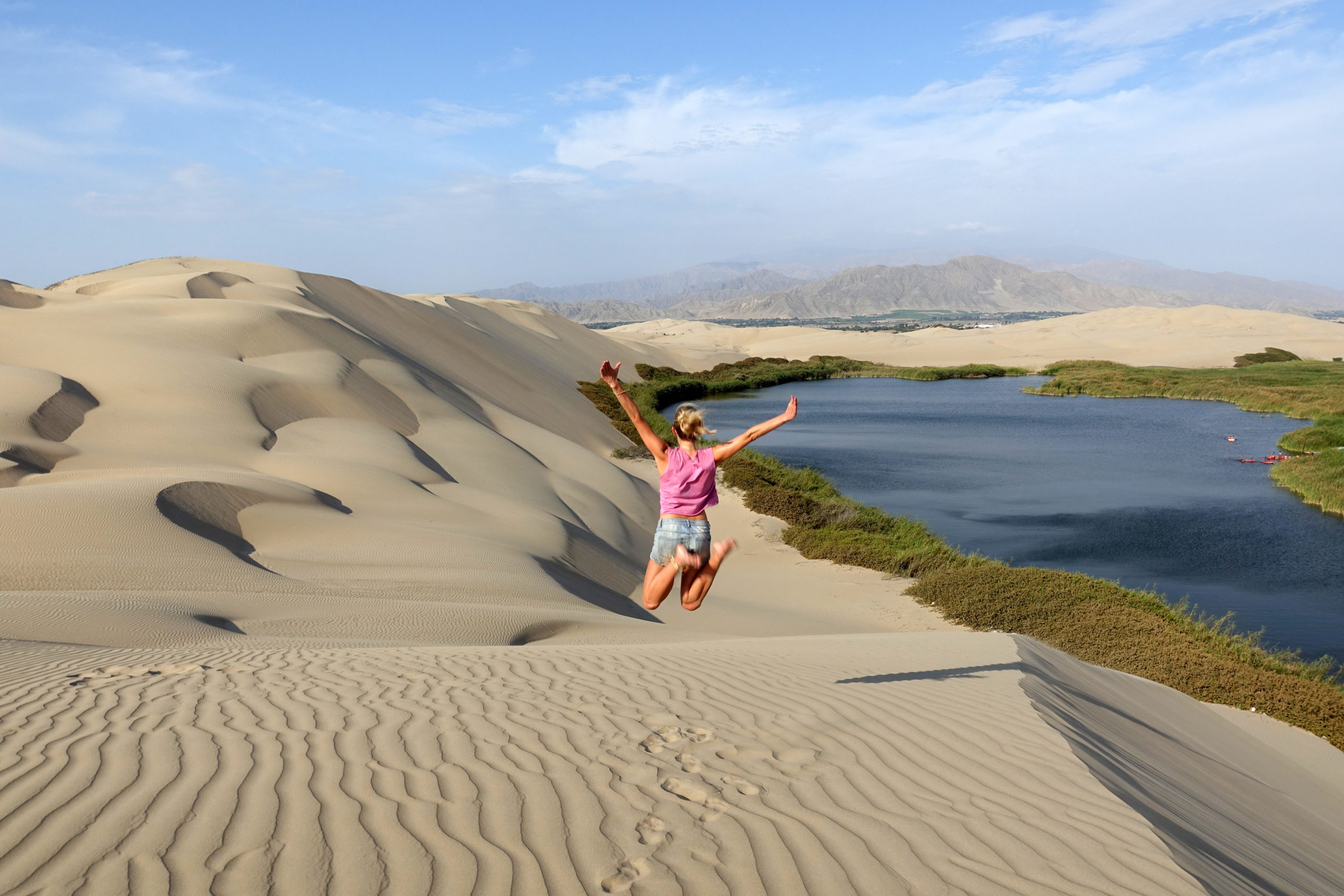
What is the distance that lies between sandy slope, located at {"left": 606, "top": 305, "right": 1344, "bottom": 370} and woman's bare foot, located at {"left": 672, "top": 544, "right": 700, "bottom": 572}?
6870cm

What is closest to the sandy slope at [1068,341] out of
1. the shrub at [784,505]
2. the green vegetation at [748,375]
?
the green vegetation at [748,375]

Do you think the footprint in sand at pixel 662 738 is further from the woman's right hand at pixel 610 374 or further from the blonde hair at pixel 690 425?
the woman's right hand at pixel 610 374

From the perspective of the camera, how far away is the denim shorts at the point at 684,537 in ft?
19.2

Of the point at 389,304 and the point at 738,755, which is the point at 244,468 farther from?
the point at 389,304

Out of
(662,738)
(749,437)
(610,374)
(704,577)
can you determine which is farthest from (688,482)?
(662,738)

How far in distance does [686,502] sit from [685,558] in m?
0.36

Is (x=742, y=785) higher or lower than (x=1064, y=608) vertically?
higher

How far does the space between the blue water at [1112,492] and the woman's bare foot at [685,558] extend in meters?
11.6

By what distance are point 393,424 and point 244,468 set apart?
21.5 feet

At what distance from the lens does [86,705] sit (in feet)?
15.7

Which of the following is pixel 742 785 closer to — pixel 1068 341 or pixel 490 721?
pixel 490 721

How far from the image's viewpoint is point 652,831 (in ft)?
A: 11.5

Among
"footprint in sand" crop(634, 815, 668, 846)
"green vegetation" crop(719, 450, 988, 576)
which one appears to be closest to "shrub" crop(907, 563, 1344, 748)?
"green vegetation" crop(719, 450, 988, 576)

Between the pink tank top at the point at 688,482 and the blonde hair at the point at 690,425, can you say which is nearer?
the blonde hair at the point at 690,425
